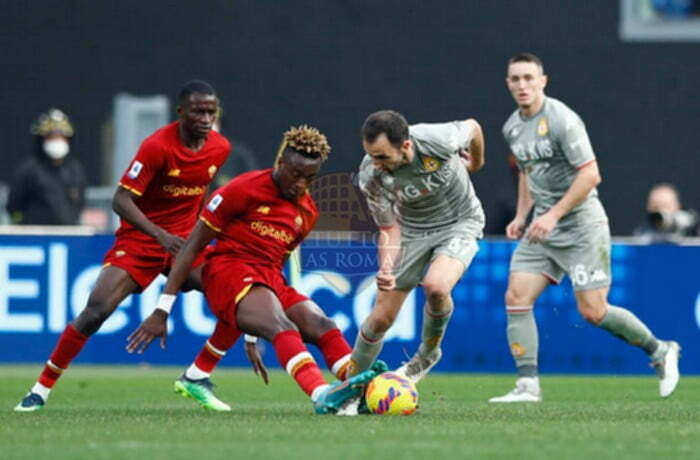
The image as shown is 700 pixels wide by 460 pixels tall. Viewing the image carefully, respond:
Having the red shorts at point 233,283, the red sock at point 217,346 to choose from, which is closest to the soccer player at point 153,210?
the red sock at point 217,346

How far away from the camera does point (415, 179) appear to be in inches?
429

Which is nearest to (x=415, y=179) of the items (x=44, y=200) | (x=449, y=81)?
(x=44, y=200)

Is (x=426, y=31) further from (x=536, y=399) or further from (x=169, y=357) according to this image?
(x=536, y=399)

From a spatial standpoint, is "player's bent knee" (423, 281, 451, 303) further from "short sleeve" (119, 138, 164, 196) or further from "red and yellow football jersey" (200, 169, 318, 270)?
"short sleeve" (119, 138, 164, 196)

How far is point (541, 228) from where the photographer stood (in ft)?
37.2

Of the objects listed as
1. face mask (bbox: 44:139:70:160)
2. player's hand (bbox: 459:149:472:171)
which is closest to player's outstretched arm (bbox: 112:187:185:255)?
player's hand (bbox: 459:149:472:171)

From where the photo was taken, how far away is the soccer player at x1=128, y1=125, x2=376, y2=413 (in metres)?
10.1

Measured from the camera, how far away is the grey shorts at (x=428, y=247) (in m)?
11.3

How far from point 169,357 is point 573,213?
16.0 ft

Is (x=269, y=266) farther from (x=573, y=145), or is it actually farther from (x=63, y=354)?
(x=573, y=145)

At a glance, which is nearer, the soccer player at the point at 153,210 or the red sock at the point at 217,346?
the soccer player at the point at 153,210

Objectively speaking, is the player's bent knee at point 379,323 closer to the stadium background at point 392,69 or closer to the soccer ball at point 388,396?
the soccer ball at point 388,396

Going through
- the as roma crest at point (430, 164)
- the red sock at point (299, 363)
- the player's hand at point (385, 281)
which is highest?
the as roma crest at point (430, 164)

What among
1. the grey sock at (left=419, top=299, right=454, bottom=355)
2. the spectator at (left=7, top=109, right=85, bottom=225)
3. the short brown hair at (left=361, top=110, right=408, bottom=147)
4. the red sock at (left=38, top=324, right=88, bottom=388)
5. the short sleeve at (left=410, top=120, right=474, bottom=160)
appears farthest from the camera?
the spectator at (left=7, top=109, right=85, bottom=225)
